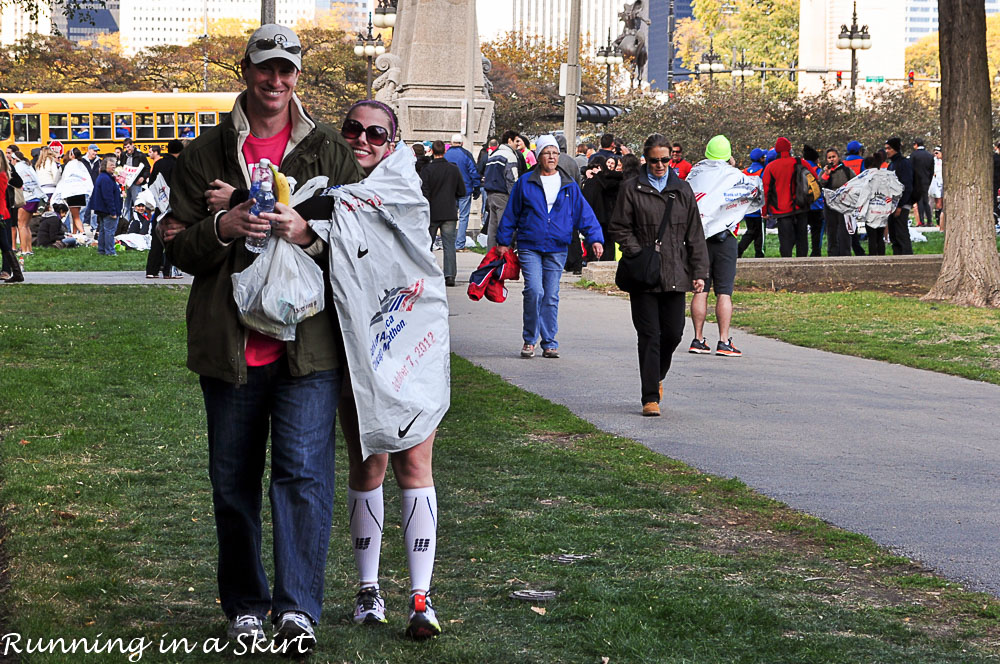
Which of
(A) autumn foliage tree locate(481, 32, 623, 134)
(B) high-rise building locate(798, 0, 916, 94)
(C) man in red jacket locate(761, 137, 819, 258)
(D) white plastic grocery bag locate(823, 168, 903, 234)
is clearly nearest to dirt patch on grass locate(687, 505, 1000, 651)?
(C) man in red jacket locate(761, 137, 819, 258)

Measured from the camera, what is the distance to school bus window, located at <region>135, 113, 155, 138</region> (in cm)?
4703

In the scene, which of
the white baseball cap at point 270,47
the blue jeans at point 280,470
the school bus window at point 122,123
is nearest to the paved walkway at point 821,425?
the blue jeans at point 280,470

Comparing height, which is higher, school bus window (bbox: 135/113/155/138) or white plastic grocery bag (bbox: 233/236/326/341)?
school bus window (bbox: 135/113/155/138)

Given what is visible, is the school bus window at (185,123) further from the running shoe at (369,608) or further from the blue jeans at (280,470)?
the blue jeans at (280,470)

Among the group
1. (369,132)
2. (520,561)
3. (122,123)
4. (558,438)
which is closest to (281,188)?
(369,132)

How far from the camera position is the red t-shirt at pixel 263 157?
4375 mm

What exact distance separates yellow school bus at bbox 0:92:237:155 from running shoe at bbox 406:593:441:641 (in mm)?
43043

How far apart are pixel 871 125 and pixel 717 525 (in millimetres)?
35417

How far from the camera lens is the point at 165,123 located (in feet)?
155

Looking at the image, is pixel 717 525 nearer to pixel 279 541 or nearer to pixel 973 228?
pixel 279 541

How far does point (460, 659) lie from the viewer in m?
4.55

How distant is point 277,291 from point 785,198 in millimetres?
18164

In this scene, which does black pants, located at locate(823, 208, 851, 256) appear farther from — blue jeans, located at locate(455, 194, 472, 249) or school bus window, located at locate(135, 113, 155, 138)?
school bus window, located at locate(135, 113, 155, 138)

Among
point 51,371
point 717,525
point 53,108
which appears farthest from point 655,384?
point 53,108
